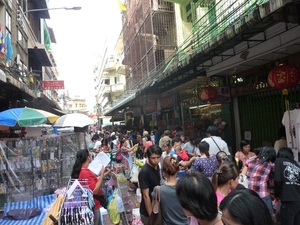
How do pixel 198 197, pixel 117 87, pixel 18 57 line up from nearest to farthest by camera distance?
pixel 198 197 < pixel 18 57 < pixel 117 87

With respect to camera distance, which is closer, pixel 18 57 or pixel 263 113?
pixel 263 113

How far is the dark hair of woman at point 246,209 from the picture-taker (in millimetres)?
1390

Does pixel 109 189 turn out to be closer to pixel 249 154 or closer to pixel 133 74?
pixel 249 154

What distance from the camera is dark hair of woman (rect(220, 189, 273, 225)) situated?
1.39 metres

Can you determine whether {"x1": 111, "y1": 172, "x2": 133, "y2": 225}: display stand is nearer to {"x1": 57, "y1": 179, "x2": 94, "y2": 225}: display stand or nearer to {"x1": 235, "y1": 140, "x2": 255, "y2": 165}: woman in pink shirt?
{"x1": 57, "y1": 179, "x2": 94, "y2": 225}: display stand

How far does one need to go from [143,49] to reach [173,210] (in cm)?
1864

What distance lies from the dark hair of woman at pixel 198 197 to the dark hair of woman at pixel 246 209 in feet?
1.17

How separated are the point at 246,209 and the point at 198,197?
0.50m

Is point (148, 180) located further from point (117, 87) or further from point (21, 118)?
point (117, 87)

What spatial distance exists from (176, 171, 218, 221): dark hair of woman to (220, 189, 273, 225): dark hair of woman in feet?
1.17

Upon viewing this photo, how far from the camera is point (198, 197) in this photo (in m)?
1.88

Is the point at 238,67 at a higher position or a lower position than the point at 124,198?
higher

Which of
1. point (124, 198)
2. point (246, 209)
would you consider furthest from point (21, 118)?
point (246, 209)

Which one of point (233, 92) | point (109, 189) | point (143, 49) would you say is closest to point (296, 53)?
point (233, 92)
